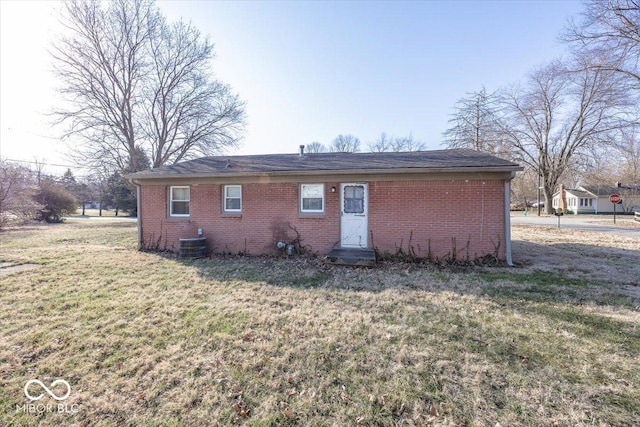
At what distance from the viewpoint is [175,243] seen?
9586 mm

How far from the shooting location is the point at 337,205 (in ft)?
27.9

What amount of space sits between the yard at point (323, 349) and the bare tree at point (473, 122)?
2378cm

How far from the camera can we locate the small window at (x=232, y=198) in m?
9.22

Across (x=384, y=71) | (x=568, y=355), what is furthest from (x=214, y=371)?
(x=384, y=71)

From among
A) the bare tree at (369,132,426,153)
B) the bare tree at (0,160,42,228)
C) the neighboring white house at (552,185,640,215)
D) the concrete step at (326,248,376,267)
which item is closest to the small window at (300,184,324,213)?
the concrete step at (326,248,376,267)

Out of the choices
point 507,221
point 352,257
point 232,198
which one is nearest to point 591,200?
point 507,221

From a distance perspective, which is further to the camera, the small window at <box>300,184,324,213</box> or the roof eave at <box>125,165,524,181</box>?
the small window at <box>300,184,324,213</box>

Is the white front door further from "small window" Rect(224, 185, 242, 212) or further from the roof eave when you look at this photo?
"small window" Rect(224, 185, 242, 212)

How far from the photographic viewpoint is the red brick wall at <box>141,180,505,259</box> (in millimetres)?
7727

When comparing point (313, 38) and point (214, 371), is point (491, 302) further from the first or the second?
point (313, 38)

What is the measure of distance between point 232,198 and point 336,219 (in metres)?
3.66

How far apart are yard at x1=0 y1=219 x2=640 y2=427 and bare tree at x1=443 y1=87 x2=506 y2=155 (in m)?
23.8

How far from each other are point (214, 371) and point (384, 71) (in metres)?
14.6

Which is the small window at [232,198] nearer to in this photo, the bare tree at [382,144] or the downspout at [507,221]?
the downspout at [507,221]
